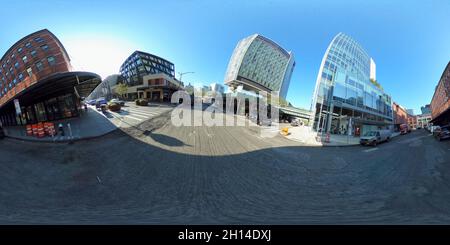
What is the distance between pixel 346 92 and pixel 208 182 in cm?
328

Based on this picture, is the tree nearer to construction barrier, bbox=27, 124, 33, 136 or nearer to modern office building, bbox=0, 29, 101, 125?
modern office building, bbox=0, 29, 101, 125

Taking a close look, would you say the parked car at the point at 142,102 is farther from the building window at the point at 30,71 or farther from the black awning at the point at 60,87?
the building window at the point at 30,71

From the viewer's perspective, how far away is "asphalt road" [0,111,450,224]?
6.22 ft

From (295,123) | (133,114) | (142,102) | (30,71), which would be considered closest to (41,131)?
(30,71)

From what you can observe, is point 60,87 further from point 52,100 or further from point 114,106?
point 114,106

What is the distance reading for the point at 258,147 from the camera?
3475 millimetres

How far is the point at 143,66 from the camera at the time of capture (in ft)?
7.99

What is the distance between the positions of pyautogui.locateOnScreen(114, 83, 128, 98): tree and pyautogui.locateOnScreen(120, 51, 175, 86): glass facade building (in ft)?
0.37

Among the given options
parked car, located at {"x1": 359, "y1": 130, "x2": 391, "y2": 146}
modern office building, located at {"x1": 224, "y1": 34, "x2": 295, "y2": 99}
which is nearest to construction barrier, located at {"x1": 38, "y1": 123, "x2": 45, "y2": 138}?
modern office building, located at {"x1": 224, "y1": 34, "x2": 295, "y2": 99}

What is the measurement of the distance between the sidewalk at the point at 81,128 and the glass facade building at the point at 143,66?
1.02m
